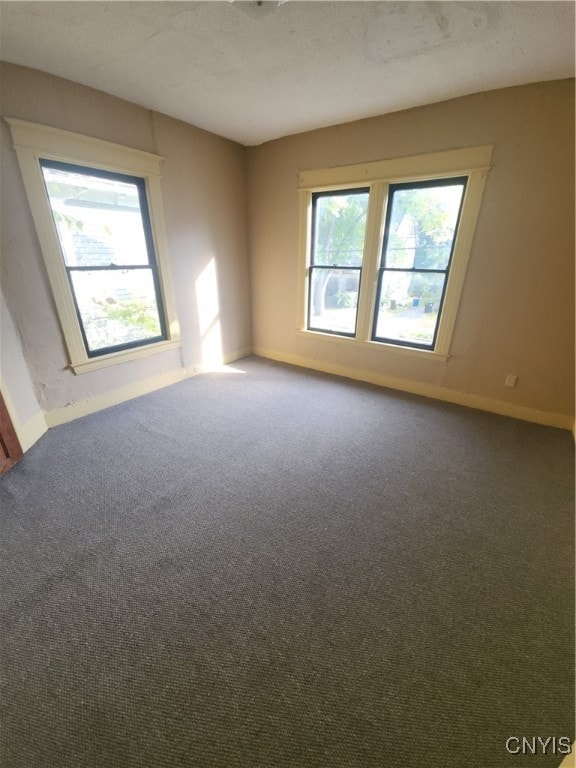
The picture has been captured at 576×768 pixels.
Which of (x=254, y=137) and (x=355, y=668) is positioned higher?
(x=254, y=137)

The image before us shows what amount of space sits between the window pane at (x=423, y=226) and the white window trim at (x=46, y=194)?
7.45 ft

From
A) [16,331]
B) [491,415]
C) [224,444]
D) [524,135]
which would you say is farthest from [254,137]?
[491,415]

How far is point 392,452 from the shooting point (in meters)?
2.27

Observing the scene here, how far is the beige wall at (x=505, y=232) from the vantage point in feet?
7.21

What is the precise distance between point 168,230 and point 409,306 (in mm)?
2581

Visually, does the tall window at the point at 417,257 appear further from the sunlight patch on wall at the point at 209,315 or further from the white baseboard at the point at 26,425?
the white baseboard at the point at 26,425

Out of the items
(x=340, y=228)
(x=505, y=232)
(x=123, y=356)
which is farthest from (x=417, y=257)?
(x=123, y=356)

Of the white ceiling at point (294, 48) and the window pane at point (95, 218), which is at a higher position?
the white ceiling at point (294, 48)

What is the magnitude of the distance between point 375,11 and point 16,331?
118 inches

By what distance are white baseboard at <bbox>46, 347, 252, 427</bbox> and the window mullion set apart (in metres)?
2.00

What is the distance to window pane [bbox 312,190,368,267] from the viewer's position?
A: 3105 mm

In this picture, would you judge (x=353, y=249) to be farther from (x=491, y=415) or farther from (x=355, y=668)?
(x=355, y=668)

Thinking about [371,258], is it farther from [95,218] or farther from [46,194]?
[46,194]

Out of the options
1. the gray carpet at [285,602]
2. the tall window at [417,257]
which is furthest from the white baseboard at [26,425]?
the tall window at [417,257]
